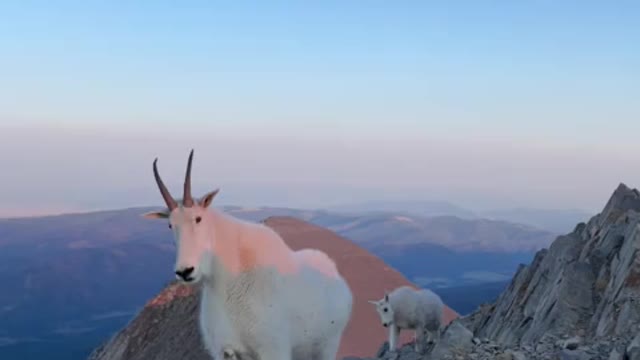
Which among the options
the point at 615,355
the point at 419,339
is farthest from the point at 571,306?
the point at 615,355

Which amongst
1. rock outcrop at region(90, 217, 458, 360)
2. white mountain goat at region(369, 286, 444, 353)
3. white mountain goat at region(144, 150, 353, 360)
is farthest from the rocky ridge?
rock outcrop at region(90, 217, 458, 360)

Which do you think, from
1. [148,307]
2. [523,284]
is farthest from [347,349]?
[523,284]

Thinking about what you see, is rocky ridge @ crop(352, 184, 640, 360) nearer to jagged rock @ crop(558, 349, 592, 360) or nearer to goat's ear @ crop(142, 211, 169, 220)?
jagged rock @ crop(558, 349, 592, 360)

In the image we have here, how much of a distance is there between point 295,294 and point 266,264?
19.4 inches

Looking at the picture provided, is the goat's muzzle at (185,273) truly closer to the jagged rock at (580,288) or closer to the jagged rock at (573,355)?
the jagged rock at (573,355)

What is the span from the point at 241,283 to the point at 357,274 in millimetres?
43596

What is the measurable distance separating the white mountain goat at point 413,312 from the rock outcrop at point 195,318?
11880 mm

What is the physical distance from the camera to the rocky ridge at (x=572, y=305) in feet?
44.3

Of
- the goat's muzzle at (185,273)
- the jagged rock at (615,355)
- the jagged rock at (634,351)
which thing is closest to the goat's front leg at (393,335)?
the jagged rock at (615,355)

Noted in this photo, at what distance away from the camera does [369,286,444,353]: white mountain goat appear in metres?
24.4

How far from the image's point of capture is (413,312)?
24.5 metres

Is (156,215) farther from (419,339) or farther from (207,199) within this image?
(419,339)

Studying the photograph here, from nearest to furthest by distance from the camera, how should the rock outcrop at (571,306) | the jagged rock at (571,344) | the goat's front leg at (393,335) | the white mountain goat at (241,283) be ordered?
the white mountain goat at (241,283) < the rock outcrop at (571,306) < the jagged rock at (571,344) < the goat's front leg at (393,335)

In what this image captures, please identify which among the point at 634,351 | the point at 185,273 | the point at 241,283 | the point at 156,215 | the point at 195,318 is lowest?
the point at 195,318
